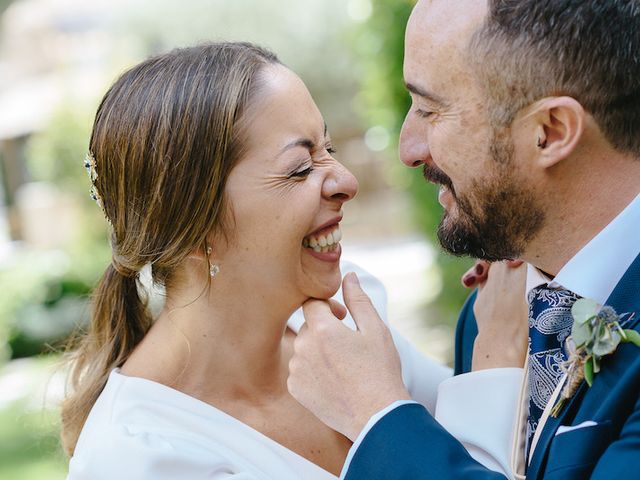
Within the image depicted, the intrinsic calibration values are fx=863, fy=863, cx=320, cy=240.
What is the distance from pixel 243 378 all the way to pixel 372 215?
17079 mm

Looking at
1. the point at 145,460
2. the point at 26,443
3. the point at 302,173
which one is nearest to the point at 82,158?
the point at 26,443

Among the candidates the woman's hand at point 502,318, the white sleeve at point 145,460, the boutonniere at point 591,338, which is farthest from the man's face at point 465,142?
the white sleeve at point 145,460

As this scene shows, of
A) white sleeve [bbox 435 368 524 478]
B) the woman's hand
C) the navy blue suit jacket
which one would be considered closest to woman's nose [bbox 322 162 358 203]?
the woman's hand

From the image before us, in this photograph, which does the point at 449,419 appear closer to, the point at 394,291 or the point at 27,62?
the point at 394,291

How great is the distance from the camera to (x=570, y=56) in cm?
237

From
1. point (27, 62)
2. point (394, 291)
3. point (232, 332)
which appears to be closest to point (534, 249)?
point (232, 332)

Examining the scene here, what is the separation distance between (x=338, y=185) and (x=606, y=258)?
90 centimetres

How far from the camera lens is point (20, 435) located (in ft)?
30.3

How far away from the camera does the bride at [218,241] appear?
274 cm

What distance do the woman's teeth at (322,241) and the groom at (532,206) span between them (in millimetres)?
328

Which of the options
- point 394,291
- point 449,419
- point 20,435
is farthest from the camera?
point 394,291

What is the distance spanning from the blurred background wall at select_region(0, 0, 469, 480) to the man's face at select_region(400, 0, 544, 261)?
1007 millimetres

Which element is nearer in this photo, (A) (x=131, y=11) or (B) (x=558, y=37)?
(B) (x=558, y=37)

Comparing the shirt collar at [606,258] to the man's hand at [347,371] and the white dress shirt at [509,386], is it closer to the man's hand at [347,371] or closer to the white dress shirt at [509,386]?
the white dress shirt at [509,386]
